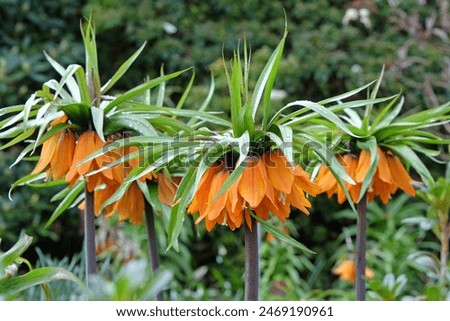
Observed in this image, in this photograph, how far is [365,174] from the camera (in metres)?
1.31

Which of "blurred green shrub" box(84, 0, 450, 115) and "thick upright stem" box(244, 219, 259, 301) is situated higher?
"blurred green shrub" box(84, 0, 450, 115)

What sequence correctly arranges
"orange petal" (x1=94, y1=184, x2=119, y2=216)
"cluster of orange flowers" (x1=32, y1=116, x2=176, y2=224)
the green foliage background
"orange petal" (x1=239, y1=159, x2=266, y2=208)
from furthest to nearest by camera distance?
the green foliage background → "orange petal" (x1=94, y1=184, x2=119, y2=216) → "cluster of orange flowers" (x1=32, y1=116, x2=176, y2=224) → "orange petal" (x1=239, y1=159, x2=266, y2=208)

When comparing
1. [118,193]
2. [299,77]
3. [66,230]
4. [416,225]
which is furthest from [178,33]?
[118,193]

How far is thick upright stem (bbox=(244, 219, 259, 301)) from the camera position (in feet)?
3.55

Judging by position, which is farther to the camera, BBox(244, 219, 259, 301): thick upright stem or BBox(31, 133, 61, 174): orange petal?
BBox(31, 133, 61, 174): orange petal

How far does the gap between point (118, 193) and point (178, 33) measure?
3.01 meters

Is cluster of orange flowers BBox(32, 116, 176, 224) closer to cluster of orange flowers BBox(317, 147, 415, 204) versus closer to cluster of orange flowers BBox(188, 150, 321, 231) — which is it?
cluster of orange flowers BBox(188, 150, 321, 231)

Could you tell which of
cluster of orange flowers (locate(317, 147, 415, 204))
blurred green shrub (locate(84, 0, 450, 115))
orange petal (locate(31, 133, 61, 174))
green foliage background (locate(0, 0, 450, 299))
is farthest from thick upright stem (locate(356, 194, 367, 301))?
blurred green shrub (locate(84, 0, 450, 115))

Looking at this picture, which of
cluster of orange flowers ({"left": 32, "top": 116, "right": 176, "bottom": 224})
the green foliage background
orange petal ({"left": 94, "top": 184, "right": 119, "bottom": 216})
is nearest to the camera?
cluster of orange flowers ({"left": 32, "top": 116, "right": 176, "bottom": 224})

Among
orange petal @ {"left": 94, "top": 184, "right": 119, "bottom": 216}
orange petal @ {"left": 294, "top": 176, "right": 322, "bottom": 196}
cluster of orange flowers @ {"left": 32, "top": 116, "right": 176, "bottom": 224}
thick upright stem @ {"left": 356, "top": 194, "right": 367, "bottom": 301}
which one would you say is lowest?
thick upright stem @ {"left": 356, "top": 194, "right": 367, "bottom": 301}

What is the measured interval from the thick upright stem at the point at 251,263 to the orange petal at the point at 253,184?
7 cm

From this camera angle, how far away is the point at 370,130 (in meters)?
1.33

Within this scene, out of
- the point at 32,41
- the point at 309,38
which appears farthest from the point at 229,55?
the point at 32,41
